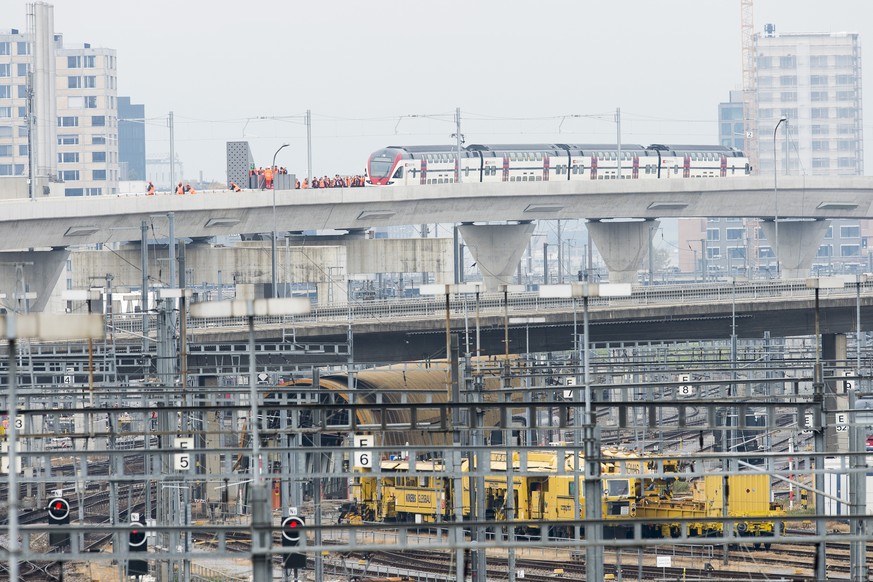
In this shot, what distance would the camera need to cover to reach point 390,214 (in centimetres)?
8062

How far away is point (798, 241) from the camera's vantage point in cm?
9569

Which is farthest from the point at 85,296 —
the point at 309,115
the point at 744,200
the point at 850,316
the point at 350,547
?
the point at 744,200

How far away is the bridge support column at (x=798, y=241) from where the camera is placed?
95.5 meters

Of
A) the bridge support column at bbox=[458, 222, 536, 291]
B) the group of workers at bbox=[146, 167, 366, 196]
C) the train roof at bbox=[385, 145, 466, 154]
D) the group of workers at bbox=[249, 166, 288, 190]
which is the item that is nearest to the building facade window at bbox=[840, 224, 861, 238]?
the train roof at bbox=[385, 145, 466, 154]

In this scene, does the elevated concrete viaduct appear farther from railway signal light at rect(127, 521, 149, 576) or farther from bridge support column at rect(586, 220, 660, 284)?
railway signal light at rect(127, 521, 149, 576)

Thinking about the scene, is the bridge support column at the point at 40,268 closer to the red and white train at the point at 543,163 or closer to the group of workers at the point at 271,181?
the group of workers at the point at 271,181

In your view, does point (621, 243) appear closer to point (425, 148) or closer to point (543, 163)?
point (543, 163)

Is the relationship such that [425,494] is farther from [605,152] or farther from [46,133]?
[46,133]

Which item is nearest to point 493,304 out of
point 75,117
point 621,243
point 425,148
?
point 621,243

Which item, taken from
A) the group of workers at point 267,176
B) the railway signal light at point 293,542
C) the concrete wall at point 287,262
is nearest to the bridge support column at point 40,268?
the concrete wall at point 287,262

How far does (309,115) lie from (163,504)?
201 feet

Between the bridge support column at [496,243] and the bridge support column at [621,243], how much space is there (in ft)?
17.0

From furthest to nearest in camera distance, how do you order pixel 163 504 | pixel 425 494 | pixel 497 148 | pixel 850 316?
pixel 497 148
pixel 850 316
pixel 425 494
pixel 163 504

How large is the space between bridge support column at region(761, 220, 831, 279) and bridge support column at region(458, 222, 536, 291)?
20.9 m
